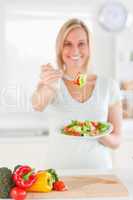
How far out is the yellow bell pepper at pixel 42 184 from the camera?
1296 mm

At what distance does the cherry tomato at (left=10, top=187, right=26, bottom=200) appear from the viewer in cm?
124

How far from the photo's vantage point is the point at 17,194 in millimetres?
1241

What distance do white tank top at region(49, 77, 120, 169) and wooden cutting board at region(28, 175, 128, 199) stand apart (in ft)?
0.64

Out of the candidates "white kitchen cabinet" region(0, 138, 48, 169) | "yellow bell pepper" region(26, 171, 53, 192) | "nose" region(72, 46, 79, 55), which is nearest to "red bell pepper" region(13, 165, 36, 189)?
"yellow bell pepper" region(26, 171, 53, 192)

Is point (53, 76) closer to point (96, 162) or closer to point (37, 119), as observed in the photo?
point (96, 162)

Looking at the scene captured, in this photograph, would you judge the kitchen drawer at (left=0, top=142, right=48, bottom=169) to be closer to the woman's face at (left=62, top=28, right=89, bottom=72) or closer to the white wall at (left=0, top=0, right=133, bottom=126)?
the white wall at (left=0, top=0, right=133, bottom=126)

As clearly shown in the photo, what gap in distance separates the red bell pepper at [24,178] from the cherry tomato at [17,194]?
0.02 m

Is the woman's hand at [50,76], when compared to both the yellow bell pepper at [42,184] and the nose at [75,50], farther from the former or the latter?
the yellow bell pepper at [42,184]

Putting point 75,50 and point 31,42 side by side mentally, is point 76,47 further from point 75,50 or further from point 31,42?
point 31,42

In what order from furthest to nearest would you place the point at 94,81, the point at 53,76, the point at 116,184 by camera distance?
the point at 94,81, the point at 53,76, the point at 116,184

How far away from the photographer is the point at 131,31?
2.98m

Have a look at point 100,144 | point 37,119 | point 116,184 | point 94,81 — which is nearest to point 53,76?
point 94,81

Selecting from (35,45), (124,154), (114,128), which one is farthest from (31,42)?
(114,128)

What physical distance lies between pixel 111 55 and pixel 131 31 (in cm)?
23
